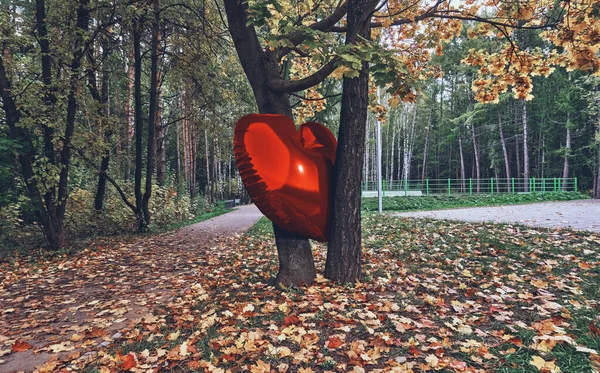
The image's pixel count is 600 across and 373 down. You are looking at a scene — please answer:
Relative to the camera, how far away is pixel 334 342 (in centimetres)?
275

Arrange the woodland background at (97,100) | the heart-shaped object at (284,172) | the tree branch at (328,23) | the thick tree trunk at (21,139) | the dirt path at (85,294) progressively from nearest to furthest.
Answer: the dirt path at (85,294) → the heart-shaped object at (284,172) → the tree branch at (328,23) → the thick tree trunk at (21,139) → the woodland background at (97,100)

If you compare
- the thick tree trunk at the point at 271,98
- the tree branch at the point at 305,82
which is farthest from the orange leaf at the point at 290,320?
the tree branch at the point at 305,82

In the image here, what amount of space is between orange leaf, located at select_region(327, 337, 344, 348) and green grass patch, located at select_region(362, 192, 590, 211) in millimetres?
13599

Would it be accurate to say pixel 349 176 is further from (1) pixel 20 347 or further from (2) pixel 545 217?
(2) pixel 545 217

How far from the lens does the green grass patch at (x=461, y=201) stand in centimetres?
1666

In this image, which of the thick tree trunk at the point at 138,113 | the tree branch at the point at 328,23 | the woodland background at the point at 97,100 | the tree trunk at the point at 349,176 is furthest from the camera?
the thick tree trunk at the point at 138,113

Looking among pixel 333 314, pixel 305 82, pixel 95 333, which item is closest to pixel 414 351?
pixel 333 314

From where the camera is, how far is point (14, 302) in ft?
15.7

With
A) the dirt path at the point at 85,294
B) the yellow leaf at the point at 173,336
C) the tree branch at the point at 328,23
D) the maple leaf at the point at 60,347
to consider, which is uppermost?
the tree branch at the point at 328,23

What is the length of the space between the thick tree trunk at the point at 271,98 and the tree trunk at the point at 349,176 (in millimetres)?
360

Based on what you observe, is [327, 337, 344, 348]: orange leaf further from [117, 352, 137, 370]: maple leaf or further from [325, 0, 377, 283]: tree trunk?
[117, 352, 137, 370]: maple leaf

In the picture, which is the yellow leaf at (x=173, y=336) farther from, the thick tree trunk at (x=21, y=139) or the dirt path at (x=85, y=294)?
the thick tree trunk at (x=21, y=139)

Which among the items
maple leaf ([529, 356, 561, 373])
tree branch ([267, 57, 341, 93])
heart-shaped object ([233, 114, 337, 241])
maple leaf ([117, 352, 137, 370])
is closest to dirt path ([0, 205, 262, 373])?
maple leaf ([117, 352, 137, 370])

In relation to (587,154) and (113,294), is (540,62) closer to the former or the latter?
(113,294)
